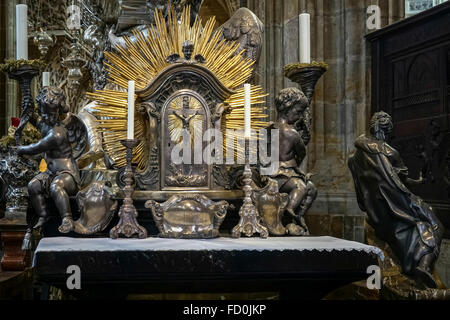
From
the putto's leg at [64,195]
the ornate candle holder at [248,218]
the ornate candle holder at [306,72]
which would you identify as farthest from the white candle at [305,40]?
the putto's leg at [64,195]

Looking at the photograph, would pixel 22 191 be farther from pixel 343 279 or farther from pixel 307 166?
pixel 343 279

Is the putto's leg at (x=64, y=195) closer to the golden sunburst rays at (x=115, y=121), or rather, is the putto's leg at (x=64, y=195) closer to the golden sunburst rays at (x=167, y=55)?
the golden sunburst rays at (x=115, y=121)

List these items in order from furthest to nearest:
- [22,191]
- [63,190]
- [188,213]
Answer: [22,191] < [63,190] < [188,213]

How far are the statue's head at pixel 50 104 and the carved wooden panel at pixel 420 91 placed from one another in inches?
126

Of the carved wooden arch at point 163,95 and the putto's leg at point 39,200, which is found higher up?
the carved wooden arch at point 163,95

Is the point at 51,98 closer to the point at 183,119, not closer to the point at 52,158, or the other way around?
the point at 52,158

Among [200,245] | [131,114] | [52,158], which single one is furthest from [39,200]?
[200,245]

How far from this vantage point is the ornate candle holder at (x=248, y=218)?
137 inches

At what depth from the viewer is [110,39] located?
4.50m

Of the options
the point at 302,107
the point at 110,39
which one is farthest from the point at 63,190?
the point at 302,107

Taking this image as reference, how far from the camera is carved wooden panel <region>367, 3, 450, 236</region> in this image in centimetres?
588

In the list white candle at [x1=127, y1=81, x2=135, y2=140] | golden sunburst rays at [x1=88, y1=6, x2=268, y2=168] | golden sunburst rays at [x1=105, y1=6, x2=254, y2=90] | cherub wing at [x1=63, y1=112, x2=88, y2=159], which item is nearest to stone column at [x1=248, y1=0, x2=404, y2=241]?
golden sunburst rays at [x1=88, y1=6, x2=268, y2=168]

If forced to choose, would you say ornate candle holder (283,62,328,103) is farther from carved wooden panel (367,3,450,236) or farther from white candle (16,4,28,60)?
carved wooden panel (367,3,450,236)

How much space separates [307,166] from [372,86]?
1.16 m
